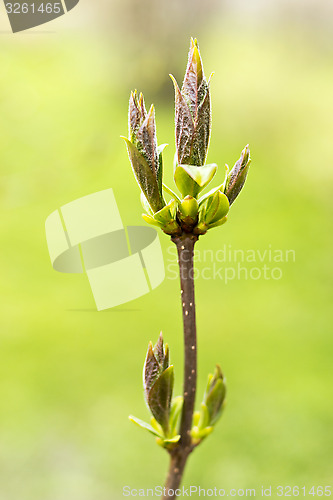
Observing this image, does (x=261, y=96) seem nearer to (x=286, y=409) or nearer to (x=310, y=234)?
(x=310, y=234)

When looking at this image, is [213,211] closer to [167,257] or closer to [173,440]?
[173,440]

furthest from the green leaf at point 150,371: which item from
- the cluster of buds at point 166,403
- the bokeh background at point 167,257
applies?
the bokeh background at point 167,257

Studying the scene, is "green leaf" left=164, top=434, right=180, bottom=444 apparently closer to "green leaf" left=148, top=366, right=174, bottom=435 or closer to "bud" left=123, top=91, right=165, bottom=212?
"green leaf" left=148, top=366, right=174, bottom=435

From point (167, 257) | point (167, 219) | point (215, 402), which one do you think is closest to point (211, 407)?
point (215, 402)

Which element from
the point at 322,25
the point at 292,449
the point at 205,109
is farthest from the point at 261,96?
the point at 205,109

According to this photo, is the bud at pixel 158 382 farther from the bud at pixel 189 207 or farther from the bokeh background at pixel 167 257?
the bokeh background at pixel 167 257

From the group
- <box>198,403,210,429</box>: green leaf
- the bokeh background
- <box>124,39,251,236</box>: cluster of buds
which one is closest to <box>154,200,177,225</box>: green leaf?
<box>124,39,251,236</box>: cluster of buds
